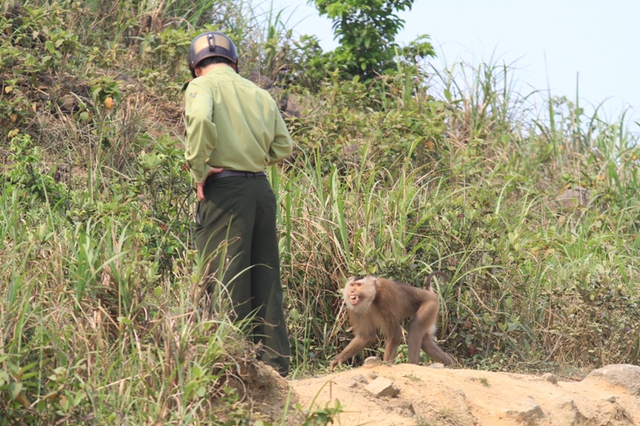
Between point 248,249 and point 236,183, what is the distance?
452mm

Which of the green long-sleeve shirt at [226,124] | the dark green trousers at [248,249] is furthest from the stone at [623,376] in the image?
the green long-sleeve shirt at [226,124]

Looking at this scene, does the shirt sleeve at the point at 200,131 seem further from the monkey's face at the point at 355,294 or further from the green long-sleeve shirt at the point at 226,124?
the monkey's face at the point at 355,294

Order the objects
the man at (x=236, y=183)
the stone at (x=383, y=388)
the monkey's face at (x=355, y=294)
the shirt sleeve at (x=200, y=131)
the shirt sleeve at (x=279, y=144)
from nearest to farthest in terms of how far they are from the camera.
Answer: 1. the stone at (x=383, y=388)
2. the shirt sleeve at (x=200, y=131)
3. the man at (x=236, y=183)
4. the shirt sleeve at (x=279, y=144)
5. the monkey's face at (x=355, y=294)

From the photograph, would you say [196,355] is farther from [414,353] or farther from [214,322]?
[414,353]

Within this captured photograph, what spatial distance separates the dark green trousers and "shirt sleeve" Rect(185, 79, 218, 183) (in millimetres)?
214

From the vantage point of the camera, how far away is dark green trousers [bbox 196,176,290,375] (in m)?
5.90

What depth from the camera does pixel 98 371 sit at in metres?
4.55

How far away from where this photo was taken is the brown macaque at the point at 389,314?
6.68m

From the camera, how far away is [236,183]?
19.4 ft

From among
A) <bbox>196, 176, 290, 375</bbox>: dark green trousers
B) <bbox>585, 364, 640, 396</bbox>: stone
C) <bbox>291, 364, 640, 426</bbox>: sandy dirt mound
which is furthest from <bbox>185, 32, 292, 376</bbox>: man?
<bbox>585, 364, 640, 396</bbox>: stone

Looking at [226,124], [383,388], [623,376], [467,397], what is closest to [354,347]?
[467,397]

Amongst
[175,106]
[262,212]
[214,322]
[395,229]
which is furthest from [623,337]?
[175,106]

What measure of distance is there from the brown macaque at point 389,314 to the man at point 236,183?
729 millimetres

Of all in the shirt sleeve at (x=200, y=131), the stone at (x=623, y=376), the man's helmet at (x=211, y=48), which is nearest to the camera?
the shirt sleeve at (x=200, y=131)
